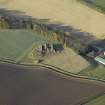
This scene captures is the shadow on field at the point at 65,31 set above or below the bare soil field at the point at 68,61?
above

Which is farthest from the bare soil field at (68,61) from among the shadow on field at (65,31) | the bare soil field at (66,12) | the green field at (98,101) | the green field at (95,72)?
the bare soil field at (66,12)

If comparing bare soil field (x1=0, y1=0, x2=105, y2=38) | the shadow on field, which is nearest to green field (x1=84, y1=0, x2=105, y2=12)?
bare soil field (x1=0, y1=0, x2=105, y2=38)

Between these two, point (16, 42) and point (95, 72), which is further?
point (16, 42)

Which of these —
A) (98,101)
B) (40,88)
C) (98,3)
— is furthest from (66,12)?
(98,101)

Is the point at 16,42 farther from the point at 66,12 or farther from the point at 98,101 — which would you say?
the point at 98,101

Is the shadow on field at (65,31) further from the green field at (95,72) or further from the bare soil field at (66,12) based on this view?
the green field at (95,72)

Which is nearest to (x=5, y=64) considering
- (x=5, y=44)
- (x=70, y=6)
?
(x=5, y=44)
